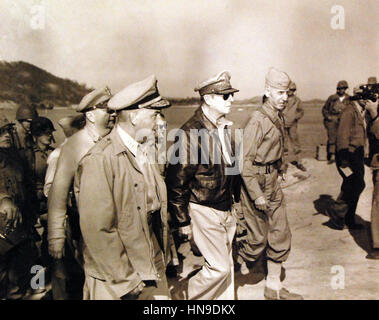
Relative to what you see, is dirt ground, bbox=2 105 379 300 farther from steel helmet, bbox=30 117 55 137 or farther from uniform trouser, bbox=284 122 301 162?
steel helmet, bbox=30 117 55 137

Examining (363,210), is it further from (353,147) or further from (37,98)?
(37,98)

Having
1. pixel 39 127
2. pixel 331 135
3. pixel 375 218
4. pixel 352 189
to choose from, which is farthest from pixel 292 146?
pixel 39 127

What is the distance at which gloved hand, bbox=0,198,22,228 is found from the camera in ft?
14.2

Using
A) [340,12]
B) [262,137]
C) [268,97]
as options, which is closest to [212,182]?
[262,137]

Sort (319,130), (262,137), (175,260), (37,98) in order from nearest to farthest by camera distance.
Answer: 1. (262,137)
2. (175,260)
3. (37,98)
4. (319,130)

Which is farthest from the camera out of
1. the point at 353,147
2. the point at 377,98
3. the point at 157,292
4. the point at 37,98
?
the point at 37,98

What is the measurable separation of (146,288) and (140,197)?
636 mm

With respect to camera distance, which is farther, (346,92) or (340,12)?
(346,92)

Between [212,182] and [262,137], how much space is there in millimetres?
880

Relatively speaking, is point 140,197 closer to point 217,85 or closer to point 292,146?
point 217,85

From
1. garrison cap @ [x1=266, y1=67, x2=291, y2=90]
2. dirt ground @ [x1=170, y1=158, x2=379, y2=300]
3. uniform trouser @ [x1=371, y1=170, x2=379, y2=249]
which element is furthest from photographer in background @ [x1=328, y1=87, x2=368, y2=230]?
garrison cap @ [x1=266, y1=67, x2=291, y2=90]

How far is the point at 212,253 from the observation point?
4.04 metres

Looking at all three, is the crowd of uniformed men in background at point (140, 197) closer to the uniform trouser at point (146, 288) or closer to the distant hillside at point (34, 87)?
the uniform trouser at point (146, 288)

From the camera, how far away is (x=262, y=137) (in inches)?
185
